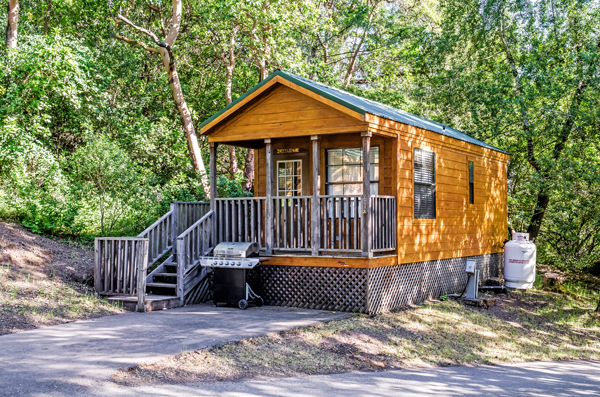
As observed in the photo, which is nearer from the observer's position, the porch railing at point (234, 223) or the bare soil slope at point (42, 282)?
the bare soil slope at point (42, 282)

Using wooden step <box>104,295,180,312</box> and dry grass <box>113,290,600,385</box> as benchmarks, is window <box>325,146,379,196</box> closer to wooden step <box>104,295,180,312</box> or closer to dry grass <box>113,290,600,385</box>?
dry grass <box>113,290,600,385</box>

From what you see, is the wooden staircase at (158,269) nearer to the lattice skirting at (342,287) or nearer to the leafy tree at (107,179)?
the lattice skirting at (342,287)

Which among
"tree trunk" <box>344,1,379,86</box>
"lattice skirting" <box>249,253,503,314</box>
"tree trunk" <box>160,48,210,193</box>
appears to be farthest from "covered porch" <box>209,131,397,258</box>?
"tree trunk" <box>344,1,379,86</box>

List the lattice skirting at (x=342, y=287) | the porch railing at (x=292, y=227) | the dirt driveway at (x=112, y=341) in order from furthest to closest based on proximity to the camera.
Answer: the porch railing at (x=292, y=227) < the lattice skirting at (x=342, y=287) < the dirt driveway at (x=112, y=341)

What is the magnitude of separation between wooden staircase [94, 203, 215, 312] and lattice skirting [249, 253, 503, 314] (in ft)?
3.94

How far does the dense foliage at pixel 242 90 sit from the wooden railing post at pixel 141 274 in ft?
14.5

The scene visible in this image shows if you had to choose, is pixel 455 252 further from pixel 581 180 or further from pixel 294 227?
pixel 581 180

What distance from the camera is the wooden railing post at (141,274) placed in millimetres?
9609

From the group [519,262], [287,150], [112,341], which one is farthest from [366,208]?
[519,262]

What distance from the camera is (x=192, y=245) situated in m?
10.8

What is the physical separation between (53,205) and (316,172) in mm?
7908

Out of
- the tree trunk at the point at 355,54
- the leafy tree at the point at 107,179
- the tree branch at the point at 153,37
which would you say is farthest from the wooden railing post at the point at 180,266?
the tree trunk at the point at 355,54

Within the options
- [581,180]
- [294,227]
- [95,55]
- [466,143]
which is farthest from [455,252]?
[95,55]

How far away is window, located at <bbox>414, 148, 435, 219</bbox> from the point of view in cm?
1143
